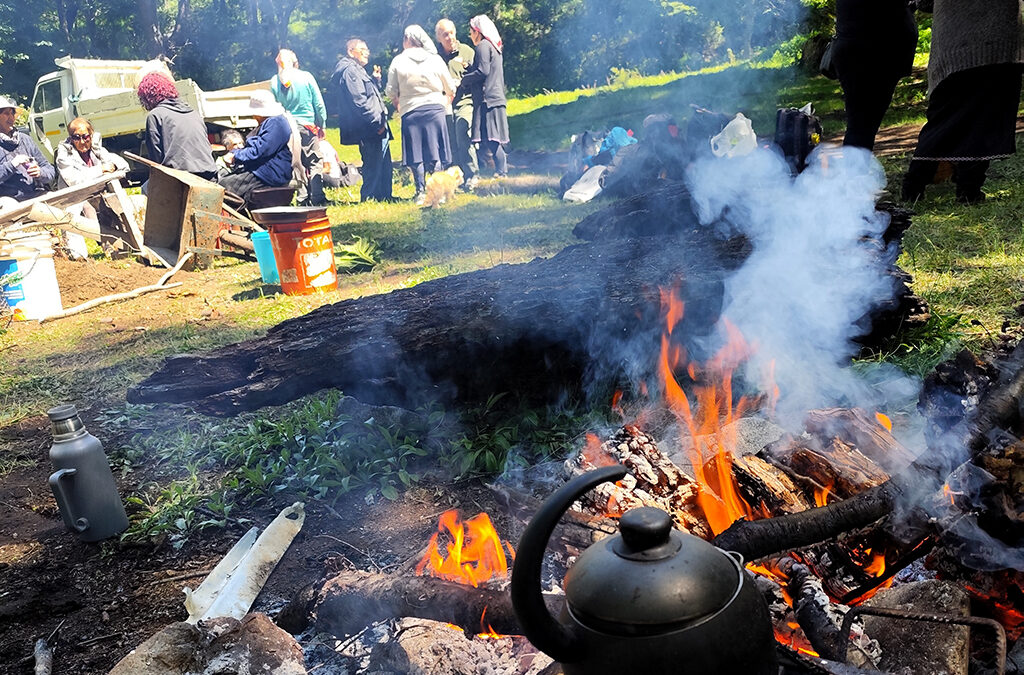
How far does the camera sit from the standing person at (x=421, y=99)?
11336mm

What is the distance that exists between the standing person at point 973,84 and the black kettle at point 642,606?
6.14 meters

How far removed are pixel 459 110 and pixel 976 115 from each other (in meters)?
8.28

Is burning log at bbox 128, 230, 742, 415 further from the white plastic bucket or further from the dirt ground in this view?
the white plastic bucket

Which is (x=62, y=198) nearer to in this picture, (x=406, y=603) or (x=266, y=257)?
(x=266, y=257)

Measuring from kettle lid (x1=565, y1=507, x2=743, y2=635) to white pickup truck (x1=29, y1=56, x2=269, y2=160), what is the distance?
48.7 feet

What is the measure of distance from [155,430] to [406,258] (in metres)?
3.90

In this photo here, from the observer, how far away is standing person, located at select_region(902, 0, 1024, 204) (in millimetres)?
5973

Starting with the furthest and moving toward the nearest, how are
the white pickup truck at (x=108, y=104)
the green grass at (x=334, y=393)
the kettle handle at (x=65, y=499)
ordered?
the white pickup truck at (x=108, y=104) < the green grass at (x=334, y=393) < the kettle handle at (x=65, y=499)

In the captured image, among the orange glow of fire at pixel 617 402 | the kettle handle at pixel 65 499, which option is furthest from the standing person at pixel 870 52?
the kettle handle at pixel 65 499

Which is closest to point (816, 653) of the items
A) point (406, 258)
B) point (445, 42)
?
point (406, 258)

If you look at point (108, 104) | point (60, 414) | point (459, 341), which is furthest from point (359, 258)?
point (108, 104)

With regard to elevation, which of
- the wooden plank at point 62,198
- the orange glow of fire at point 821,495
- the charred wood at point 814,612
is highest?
the wooden plank at point 62,198

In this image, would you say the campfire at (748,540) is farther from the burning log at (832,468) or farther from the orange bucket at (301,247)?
the orange bucket at (301,247)

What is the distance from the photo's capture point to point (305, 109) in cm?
1277
